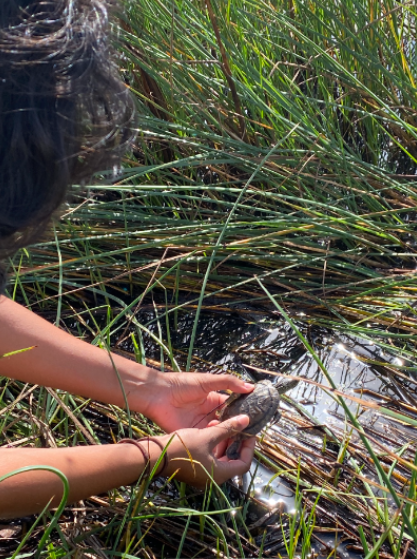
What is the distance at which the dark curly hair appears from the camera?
35.2 inches

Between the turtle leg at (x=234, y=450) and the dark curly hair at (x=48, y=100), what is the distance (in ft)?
2.34

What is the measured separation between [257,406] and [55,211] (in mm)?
679

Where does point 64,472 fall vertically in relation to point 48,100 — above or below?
below

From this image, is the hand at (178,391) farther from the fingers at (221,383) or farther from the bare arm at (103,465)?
the bare arm at (103,465)

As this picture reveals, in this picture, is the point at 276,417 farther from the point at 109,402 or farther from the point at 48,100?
the point at 48,100

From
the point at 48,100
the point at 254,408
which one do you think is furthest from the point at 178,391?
the point at 48,100

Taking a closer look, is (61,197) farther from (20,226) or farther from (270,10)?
(270,10)

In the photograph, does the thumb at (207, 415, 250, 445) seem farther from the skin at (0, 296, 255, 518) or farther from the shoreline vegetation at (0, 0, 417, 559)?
the shoreline vegetation at (0, 0, 417, 559)

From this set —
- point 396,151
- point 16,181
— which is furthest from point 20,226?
point 396,151

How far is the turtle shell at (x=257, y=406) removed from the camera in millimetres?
1438

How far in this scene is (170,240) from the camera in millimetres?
1854

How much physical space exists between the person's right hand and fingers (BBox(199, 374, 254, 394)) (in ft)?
0.36

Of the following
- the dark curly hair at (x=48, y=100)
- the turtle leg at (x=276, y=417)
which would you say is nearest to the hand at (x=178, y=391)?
the turtle leg at (x=276, y=417)

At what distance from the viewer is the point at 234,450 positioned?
1443 mm
